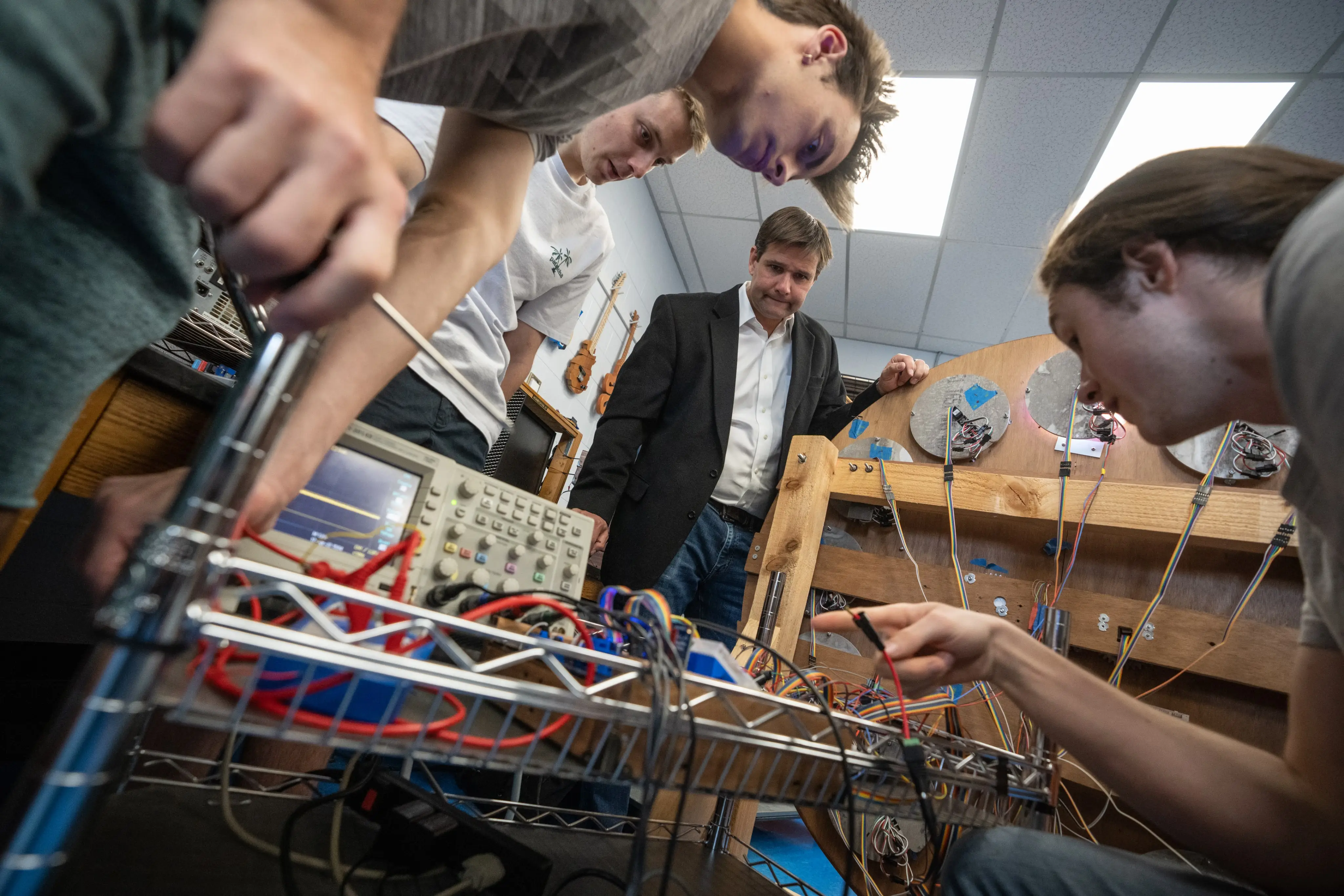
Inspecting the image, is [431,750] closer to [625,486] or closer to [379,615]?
[379,615]

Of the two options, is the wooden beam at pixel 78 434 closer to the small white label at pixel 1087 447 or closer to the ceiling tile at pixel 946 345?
the small white label at pixel 1087 447

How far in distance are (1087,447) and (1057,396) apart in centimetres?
13

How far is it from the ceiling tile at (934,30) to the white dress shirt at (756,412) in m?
1.04

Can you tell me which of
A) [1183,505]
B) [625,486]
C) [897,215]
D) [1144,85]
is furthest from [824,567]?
[897,215]

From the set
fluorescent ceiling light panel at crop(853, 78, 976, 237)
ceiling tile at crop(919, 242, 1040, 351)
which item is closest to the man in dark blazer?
fluorescent ceiling light panel at crop(853, 78, 976, 237)

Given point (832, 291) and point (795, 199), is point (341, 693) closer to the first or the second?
point (795, 199)

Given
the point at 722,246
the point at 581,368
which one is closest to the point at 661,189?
the point at 722,246

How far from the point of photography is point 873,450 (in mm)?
1455

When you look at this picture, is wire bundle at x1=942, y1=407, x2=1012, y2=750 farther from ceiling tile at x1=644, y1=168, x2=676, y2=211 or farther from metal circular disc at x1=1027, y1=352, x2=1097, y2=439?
ceiling tile at x1=644, y1=168, x2=676, y2=211

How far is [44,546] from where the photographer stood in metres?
1.02

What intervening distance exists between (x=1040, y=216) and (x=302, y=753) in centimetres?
312

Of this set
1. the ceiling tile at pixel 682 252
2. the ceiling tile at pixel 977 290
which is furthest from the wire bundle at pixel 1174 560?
the ceiling tile at pixel 682 252

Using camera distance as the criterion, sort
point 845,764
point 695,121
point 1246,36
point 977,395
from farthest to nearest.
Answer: point 1246,36, point 977,395, point 695,121, point 845,764

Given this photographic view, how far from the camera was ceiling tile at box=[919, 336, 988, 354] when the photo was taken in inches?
151
